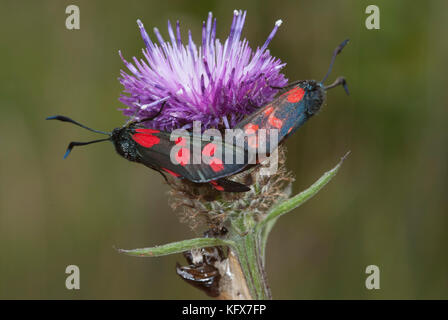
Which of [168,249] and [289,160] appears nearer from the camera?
[168,249]

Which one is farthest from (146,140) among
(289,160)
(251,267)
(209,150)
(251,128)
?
(289,160)

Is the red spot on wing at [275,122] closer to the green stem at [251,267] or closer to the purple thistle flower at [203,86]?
the purple thistle flower at [203,86]

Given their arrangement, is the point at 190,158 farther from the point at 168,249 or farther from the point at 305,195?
the point at 305,195

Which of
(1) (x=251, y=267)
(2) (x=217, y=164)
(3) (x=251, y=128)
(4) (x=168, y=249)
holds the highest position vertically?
(3) (x=251, y=128)

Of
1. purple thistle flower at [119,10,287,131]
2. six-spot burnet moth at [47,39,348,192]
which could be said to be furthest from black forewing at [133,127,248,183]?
Answer: purple thistle flower at [119,10,287,131]

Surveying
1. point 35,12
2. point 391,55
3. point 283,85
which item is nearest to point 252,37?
point 391,55

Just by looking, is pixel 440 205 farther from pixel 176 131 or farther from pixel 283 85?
pixel 176 131
